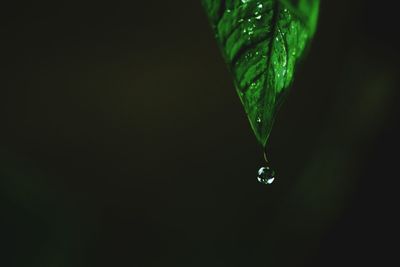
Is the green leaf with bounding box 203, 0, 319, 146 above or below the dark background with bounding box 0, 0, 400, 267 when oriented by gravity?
above

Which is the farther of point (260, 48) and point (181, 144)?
point (181, 144)

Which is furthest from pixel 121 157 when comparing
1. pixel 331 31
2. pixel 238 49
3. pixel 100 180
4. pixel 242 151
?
pixel 238 49

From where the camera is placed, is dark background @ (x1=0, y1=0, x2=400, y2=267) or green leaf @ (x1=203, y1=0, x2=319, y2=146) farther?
dark background @ (x1=0, y1=0, x2=400, y2=267)

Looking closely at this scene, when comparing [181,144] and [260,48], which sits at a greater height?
[260,48]

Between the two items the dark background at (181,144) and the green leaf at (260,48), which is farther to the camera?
the dark background at (181,144)

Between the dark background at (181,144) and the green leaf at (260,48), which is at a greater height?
the green leaf at (260,48)
